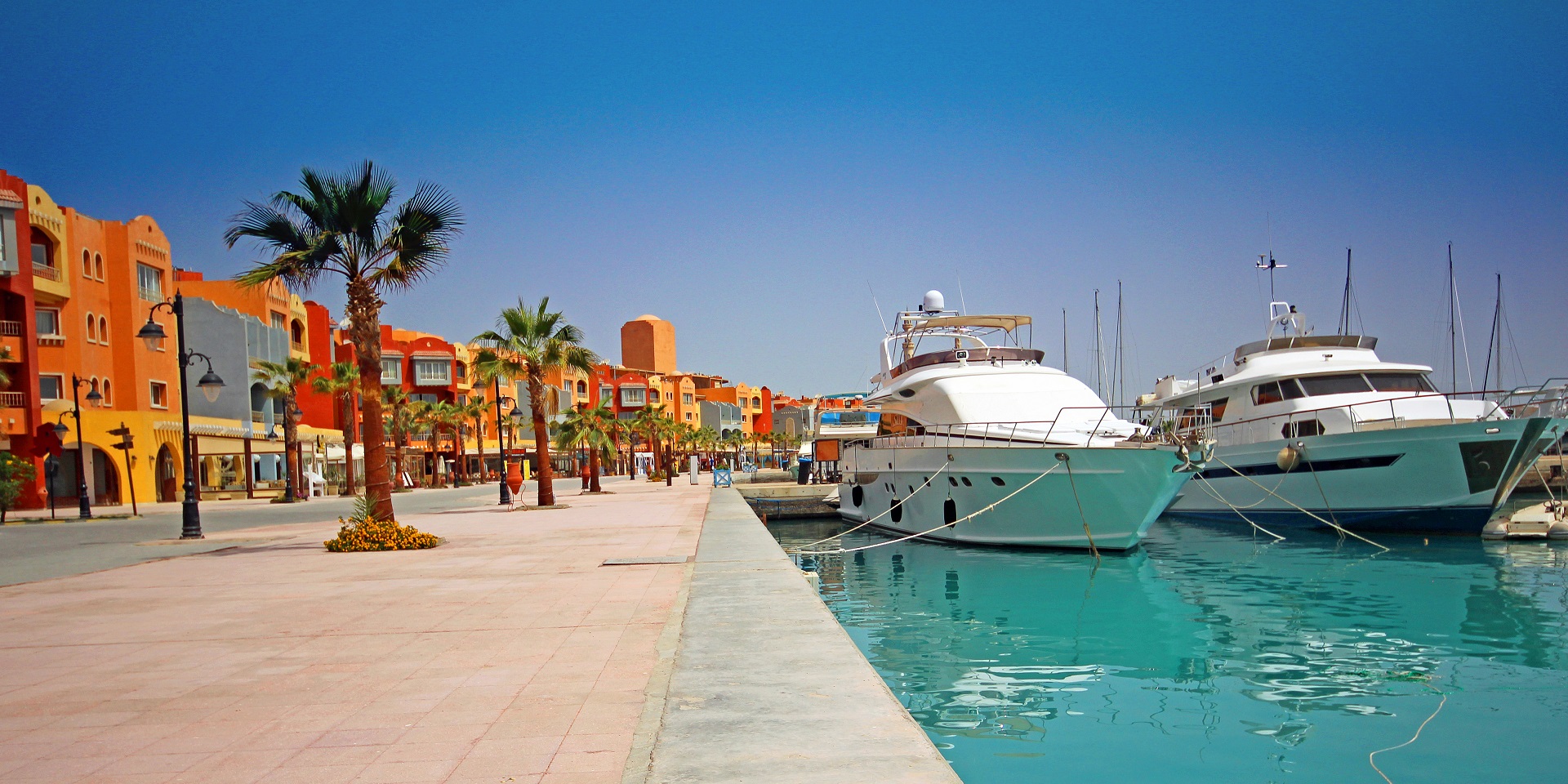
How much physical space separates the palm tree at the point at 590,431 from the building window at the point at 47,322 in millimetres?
20668

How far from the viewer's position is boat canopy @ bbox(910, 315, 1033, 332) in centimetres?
2778

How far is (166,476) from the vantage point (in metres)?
44.1

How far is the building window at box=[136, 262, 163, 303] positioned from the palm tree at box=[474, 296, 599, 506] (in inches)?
948

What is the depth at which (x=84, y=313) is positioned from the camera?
135ft

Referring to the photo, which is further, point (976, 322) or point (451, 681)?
point (976, 322)

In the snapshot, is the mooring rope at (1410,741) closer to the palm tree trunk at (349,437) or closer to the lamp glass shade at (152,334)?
the lamp glass shade at (152,334)

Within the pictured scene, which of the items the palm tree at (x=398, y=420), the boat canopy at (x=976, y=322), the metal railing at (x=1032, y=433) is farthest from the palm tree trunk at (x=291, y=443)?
the metal railing at (x=1032, y=433)

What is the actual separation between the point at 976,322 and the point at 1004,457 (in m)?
9.60

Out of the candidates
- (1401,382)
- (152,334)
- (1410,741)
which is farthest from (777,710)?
(1401,382)

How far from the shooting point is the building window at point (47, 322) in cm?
3975

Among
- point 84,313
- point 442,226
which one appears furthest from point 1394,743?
point 84,313

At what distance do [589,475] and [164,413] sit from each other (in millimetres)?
18626

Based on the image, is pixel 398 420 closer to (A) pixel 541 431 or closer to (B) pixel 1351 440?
(A) pixel 541 431

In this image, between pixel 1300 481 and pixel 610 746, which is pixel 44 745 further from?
pixel 1300 481
